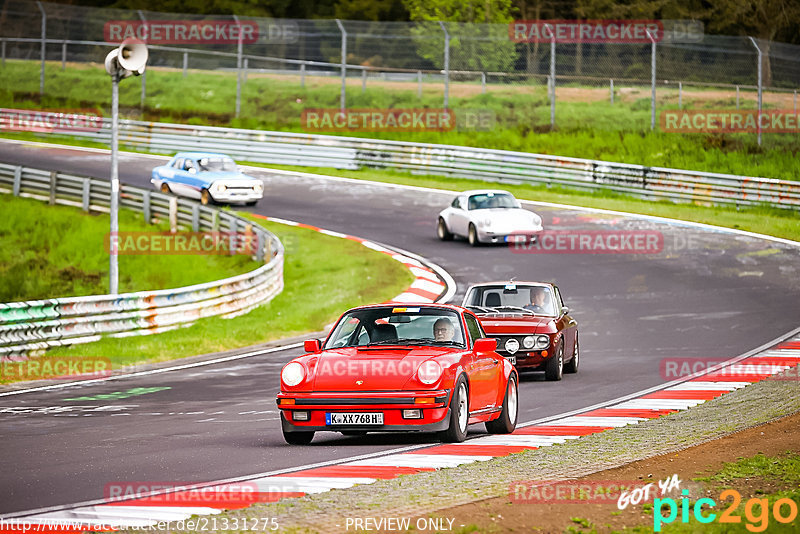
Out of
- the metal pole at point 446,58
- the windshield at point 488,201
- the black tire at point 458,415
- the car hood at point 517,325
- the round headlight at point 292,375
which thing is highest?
the metal pole at point 446,58

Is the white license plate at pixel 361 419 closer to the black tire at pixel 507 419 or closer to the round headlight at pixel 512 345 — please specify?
the black tire at pixel 507 419

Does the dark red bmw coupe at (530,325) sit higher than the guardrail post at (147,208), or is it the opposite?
the dark red bmw coupe at (530,325)

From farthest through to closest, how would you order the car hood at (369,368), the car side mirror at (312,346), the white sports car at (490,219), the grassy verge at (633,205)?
the grassy verge at (633,205)
the white sports car at (490,219)
the car side mirror at (312,346)
the car hood at (369,368)

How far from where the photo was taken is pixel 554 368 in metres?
16.1

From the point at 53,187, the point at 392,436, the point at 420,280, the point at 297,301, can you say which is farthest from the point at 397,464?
the point at 53,187

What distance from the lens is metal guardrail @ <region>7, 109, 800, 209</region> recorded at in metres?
34.3

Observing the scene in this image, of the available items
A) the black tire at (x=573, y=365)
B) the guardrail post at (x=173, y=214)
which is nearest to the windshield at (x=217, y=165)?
the guardrail post at (x=173, y=214)

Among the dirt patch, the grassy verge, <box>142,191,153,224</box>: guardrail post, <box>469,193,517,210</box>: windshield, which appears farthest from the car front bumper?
<box>142,191,153,224</box>: guardrail post

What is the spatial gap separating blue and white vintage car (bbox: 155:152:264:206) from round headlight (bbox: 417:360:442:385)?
25017 mm

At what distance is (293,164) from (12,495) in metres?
35.9

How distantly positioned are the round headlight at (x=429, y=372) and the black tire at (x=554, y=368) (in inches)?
221

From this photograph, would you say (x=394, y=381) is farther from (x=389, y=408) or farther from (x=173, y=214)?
(x=173, y=214)

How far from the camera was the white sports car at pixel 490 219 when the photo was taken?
1154 inches

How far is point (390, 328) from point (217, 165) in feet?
82.8
